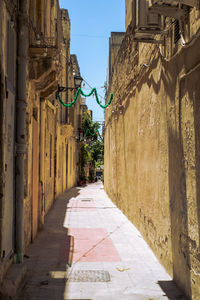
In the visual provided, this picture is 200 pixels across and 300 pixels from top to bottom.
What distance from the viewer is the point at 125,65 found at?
9984mm

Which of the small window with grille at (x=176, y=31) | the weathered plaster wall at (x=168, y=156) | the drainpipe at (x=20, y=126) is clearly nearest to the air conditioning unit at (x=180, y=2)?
the weathered plaster wall at (x=168, y=156)

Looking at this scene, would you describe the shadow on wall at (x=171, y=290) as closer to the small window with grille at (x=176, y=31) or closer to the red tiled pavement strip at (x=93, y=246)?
the red tiled pavement strip at (x=93, y=246)

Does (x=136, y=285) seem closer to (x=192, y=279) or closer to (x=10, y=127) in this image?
(x=192, y=279)

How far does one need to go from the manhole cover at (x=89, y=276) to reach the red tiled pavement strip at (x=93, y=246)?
665mm

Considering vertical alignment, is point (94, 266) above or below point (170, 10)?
below

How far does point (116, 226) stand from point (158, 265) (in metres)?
3.34

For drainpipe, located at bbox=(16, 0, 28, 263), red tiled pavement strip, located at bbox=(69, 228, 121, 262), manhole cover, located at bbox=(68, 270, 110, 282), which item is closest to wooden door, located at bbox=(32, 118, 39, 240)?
red tiled pavement strip, located at bbox=(69, 228, 121, 262)

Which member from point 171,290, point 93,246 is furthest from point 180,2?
point 93,246

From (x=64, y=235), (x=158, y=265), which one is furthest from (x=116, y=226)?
(x=158, y=265)

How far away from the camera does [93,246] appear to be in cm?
673

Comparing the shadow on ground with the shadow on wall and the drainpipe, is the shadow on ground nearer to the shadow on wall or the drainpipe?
the drainpipe

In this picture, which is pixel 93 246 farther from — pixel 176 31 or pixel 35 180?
pixel 176 31

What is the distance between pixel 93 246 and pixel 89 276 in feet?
5.89

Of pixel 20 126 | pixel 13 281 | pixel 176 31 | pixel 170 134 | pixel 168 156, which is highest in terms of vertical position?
pixel 176 31
